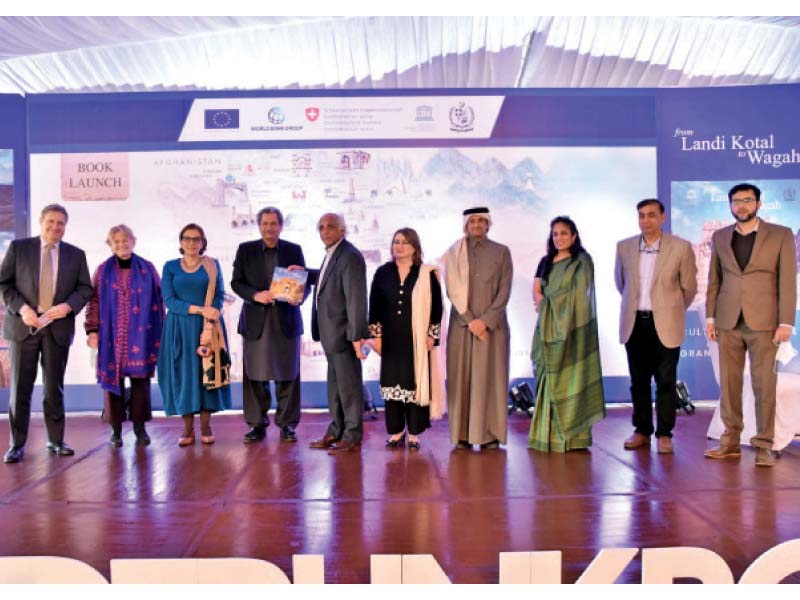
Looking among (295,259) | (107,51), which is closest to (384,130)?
(295,259)

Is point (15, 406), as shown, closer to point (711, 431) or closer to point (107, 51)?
point (107, 51)

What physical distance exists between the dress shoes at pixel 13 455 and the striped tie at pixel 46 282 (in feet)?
2.74

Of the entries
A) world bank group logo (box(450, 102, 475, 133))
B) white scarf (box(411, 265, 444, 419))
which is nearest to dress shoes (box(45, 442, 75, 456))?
white scarf (box(411, 265, 444, 419))

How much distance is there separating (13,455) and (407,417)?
7.51ft

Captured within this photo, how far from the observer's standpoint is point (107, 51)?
5.83 metres

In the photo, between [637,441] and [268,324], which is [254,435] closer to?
[268,324]

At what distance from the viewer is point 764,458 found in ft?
13.3

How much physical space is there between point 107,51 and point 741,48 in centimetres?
501

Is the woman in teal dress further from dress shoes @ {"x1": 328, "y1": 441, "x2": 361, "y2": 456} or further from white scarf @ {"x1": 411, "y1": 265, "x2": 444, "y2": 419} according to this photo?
white scarf @ {"x1": 411, "y1": 265, "x2": 444, "y2": 419}

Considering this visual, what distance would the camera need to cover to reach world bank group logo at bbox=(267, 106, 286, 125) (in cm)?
587

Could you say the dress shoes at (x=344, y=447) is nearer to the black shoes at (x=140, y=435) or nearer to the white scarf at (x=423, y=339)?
the white scarf at (x=423, y=339)

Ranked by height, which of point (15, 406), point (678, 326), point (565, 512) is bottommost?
point (565, 512)

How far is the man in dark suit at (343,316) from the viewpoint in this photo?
4.41 meters

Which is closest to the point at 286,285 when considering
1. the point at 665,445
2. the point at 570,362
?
the point at 570,362
